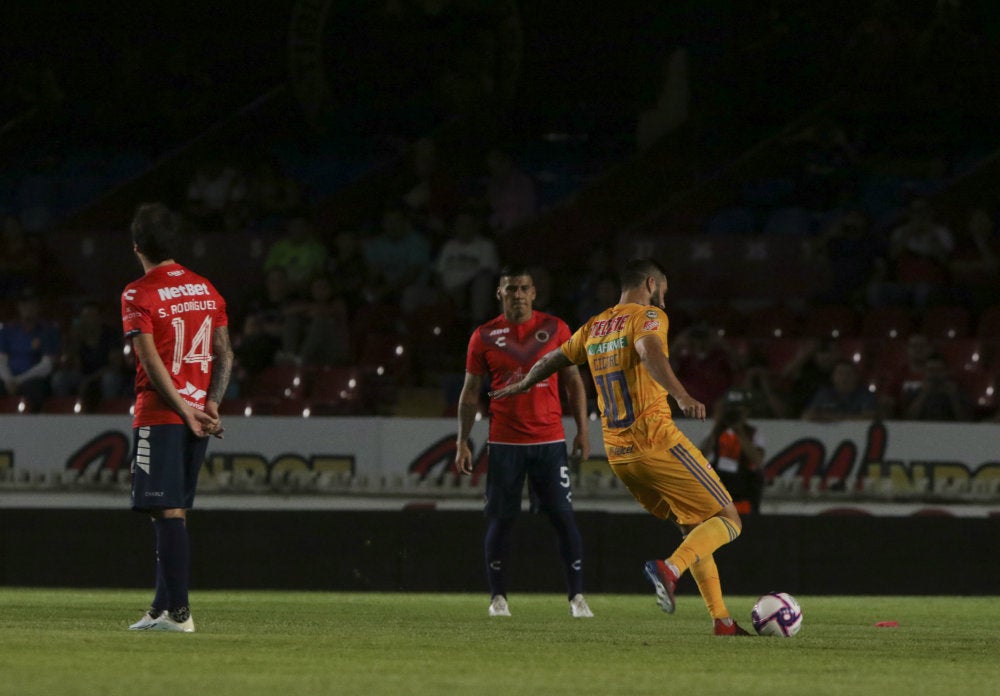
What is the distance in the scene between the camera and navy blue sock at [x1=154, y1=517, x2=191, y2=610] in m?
7.51

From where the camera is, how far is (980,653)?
746 cm

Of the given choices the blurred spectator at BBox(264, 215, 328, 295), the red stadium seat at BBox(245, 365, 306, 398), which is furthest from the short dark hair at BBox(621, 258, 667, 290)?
the blurred spectator at BBox(264, 215, 328, 295)

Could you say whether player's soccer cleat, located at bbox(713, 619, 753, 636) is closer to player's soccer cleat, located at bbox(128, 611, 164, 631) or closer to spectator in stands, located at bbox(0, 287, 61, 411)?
player's soccer cleat, located at bbox(128, 611, 164, 631)

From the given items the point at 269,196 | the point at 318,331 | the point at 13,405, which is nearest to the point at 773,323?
the point at 318,331

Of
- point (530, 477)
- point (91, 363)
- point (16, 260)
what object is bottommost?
point (530, 477)

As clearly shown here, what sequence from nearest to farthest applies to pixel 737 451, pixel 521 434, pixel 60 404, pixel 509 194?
pixel 521 434, pixel 737 451, pixel 60 404, pixel 509 194

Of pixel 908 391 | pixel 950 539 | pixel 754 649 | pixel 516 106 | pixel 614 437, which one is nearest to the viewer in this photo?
pixel 754 649

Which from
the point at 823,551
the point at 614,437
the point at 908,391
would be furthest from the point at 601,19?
the point at 614,437

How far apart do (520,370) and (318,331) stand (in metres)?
6.03

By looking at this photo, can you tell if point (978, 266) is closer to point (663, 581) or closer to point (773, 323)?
point (773, 323)

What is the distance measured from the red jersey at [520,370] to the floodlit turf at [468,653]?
99 cm

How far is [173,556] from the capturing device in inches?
296

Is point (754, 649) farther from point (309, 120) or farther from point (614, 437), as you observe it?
point (309, 120)

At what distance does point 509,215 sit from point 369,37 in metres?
4.31
